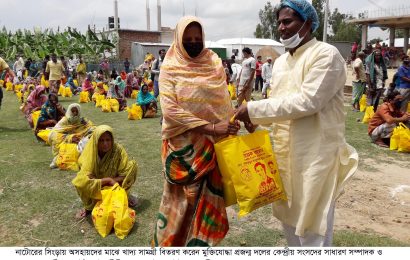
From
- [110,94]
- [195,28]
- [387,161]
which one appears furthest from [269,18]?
[195,28]

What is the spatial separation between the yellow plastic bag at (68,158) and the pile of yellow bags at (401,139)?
509 centimetres

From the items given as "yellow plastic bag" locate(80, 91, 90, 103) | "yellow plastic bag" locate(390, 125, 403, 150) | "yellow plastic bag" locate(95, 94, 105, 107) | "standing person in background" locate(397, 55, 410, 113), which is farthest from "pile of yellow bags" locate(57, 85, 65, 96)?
"yellow plastic bag" locate(390, 125, 403, 150)

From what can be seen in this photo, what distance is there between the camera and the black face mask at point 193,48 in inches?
94.7

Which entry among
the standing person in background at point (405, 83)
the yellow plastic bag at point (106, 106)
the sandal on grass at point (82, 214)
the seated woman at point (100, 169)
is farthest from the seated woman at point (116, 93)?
the sandal on grass at point (82, 214)

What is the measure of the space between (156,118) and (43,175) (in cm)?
485

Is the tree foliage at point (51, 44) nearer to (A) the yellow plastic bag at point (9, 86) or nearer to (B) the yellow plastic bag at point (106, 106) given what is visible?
(A) the yellow plastic bag at point (9, 86)

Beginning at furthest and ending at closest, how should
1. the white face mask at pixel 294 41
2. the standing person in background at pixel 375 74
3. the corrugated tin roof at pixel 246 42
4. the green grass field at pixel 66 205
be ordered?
the corrugated tin roof at pixel 246 42
the standing person in background at pixel 375 74
the green grass field at pixel 66 205
the white face mask at pixel 294 41

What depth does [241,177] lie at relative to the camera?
7.23ft

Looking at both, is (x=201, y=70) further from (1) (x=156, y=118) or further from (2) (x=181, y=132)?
(1) (x=156, y=118)

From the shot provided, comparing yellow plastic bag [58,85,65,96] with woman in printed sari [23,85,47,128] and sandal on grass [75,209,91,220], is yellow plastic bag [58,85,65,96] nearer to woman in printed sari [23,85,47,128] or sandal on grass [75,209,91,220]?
woman in printed sari [23,85,47,128]

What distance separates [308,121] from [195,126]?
2.10 ft

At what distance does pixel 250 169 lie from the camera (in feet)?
7.24

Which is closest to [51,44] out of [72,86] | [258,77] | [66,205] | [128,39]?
[128,39]

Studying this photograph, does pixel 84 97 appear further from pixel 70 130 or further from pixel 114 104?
pixel 70 130
